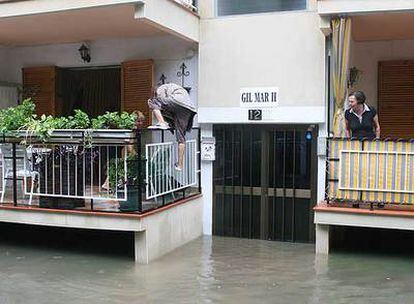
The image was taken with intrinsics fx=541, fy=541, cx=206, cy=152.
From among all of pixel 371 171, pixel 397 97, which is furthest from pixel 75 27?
pixel 397 97

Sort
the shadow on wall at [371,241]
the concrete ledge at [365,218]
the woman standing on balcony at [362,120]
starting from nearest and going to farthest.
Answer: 1. the concrete ledge at [365,218]
2. the woman standing on balcony at [362,120]
3. the shadow on wall at [371,241]

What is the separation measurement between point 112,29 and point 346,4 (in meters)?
3.71

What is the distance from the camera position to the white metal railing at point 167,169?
7047 millimetres

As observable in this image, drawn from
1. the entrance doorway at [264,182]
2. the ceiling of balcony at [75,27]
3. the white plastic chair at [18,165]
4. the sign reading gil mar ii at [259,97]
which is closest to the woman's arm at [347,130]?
the entrance doorway at [264,182]

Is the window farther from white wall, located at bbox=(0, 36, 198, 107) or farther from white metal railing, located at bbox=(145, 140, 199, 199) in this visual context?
white metal railing, located at bbox=(145, 140, 199, 199)

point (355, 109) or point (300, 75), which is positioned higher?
point (300, 75)

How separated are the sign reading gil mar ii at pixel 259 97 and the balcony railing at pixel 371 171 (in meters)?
1.42

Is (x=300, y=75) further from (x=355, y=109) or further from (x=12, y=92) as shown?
(x=12, y=92)

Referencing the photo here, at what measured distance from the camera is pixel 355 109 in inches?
285

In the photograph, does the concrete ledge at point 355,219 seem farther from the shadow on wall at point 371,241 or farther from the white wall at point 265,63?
the white wall at point 265,63

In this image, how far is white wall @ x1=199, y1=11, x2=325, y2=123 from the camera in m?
7.97

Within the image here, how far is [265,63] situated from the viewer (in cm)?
823

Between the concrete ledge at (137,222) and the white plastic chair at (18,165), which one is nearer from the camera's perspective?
the concrete ledge at (137,222)

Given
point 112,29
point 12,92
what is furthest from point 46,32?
point 12,92
